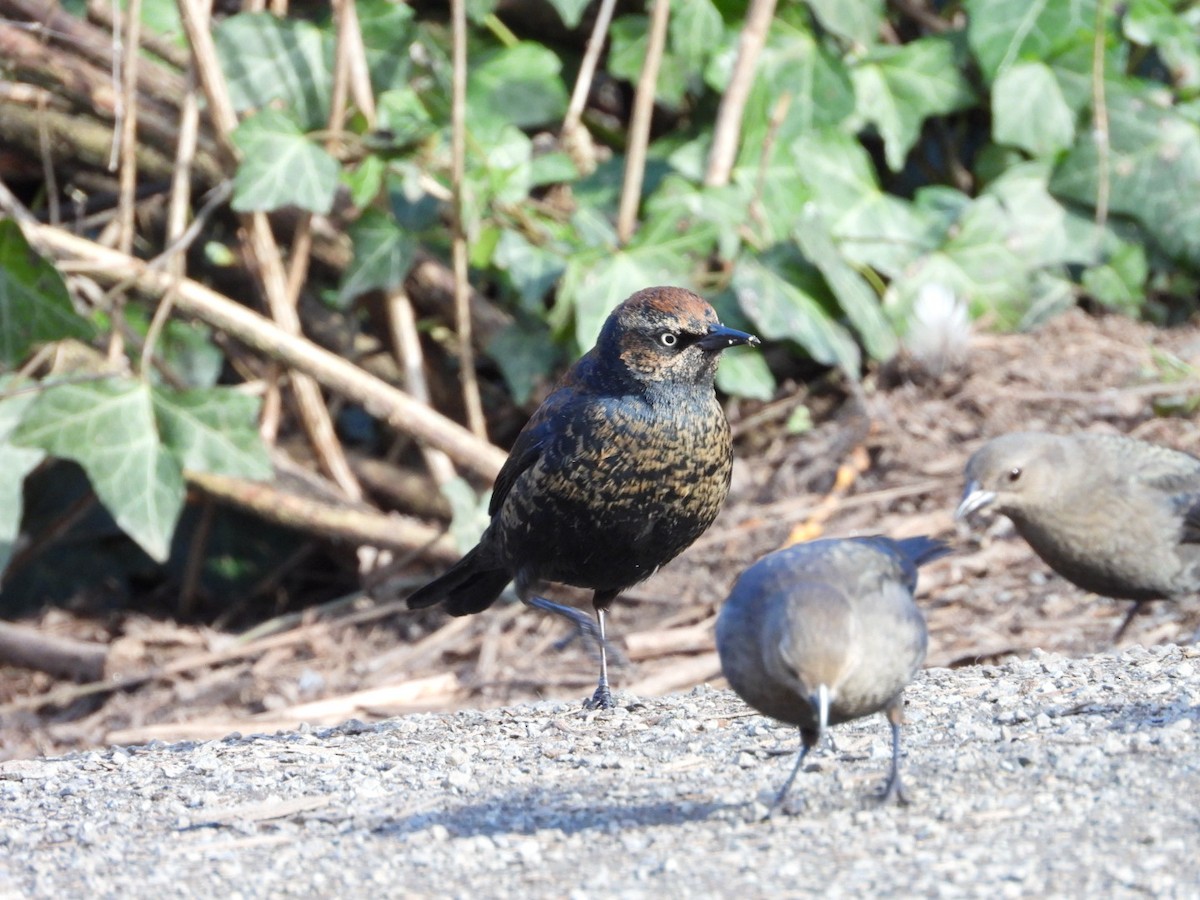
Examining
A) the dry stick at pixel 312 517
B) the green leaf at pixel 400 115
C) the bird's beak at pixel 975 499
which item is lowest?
the dry stick at pixel 312 517

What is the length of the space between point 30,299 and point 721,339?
3.10 m

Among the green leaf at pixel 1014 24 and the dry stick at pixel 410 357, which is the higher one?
the green leaf at pixel 1014 24

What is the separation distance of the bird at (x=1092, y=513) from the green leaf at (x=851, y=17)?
302 centimetres

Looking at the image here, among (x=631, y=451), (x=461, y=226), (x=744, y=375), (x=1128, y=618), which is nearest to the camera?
(x=631, y=451)

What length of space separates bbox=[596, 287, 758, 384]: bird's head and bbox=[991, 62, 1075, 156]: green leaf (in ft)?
12.5

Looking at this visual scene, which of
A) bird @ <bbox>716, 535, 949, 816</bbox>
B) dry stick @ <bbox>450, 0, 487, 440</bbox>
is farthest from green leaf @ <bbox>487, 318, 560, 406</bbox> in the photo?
bird @ <bbox>716, 535, 949, 816</bbox>

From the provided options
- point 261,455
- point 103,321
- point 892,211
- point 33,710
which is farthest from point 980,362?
point 33,710

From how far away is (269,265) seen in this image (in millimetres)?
7059

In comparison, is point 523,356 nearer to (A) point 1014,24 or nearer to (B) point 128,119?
(B) point 128,119

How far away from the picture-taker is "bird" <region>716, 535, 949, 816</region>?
3.23 m

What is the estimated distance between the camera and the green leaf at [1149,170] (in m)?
7.96

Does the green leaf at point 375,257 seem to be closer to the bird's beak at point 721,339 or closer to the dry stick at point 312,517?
the dry stick at point 312,517

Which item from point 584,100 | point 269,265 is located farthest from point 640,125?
point 269,265

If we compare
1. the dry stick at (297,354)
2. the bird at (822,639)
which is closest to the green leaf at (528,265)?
the dry stick at (297,354)
